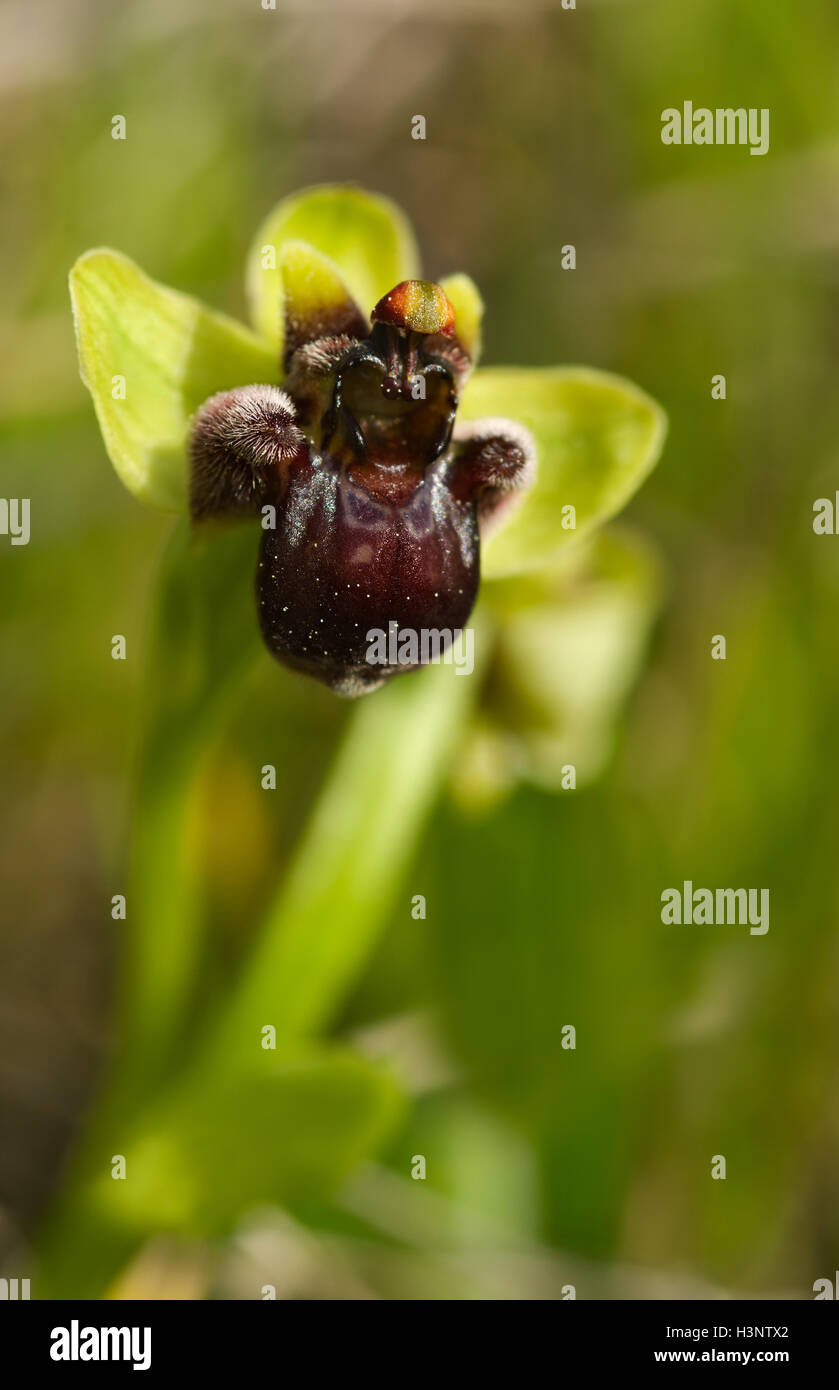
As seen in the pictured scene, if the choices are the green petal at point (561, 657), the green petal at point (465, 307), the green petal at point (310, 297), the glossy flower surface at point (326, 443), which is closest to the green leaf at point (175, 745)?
the glossy flower surface at point (326, 443)

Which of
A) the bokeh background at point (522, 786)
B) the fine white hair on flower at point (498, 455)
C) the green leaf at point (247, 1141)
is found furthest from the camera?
the bokeh background at point (522, 786)

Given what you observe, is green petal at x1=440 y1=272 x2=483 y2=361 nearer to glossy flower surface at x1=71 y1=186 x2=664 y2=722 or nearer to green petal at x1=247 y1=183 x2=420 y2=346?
glossy flower surface at x1=71 y1=186 x2=664 y2=722

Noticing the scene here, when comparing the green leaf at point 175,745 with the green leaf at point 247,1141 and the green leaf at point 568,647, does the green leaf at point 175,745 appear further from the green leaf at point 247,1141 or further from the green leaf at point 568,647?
the green leaf at point 568,647

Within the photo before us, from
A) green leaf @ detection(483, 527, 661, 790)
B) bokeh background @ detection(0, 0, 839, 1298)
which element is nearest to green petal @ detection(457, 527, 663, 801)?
green leaf @ detection(483, 527, 661, 790)

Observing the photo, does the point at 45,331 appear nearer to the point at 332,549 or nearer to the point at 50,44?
the point at 50,44

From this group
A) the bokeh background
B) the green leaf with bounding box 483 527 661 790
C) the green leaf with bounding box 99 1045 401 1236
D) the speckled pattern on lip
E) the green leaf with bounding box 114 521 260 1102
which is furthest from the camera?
the bokeh background

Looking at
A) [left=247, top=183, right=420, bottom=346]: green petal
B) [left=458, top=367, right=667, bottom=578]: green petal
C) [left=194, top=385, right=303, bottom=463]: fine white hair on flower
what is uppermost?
[left=247, top=183, right=420, bottom=346]: green petal
